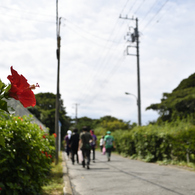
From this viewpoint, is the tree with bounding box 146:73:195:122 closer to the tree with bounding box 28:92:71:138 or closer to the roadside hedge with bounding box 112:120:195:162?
the tree with bounding box 28:92:71:138

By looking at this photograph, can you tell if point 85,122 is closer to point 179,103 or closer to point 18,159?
point 179,103

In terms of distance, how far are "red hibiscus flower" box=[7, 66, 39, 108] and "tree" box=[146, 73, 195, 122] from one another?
34.4m

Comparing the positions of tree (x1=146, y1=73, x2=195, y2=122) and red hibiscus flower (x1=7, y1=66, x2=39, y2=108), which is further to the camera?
tree (x1=146, y1=73, x2=195, y2=122)

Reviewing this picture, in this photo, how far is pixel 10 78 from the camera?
180cm

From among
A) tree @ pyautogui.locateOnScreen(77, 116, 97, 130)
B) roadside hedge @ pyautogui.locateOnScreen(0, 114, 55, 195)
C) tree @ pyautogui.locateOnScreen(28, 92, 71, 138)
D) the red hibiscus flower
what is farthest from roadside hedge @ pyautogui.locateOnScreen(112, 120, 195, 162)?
tree @ pyautogui.locateOnScreen(77, 116, 97, 130)

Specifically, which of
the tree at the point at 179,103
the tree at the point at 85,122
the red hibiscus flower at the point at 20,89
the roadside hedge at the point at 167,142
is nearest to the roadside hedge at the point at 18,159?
the red hibiscus flower at the point at 20,89

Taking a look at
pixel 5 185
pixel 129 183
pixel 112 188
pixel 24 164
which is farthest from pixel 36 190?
pixel 129 183

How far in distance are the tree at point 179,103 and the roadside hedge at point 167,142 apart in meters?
18.5

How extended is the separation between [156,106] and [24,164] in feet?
133

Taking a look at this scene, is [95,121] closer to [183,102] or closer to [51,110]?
[51,110]

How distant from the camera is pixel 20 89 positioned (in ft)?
5.88

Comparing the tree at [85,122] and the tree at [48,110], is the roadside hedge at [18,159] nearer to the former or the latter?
the tree at [48,110]

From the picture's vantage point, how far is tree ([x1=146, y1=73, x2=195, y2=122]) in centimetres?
3600

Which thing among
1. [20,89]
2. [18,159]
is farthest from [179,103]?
[20,89]
